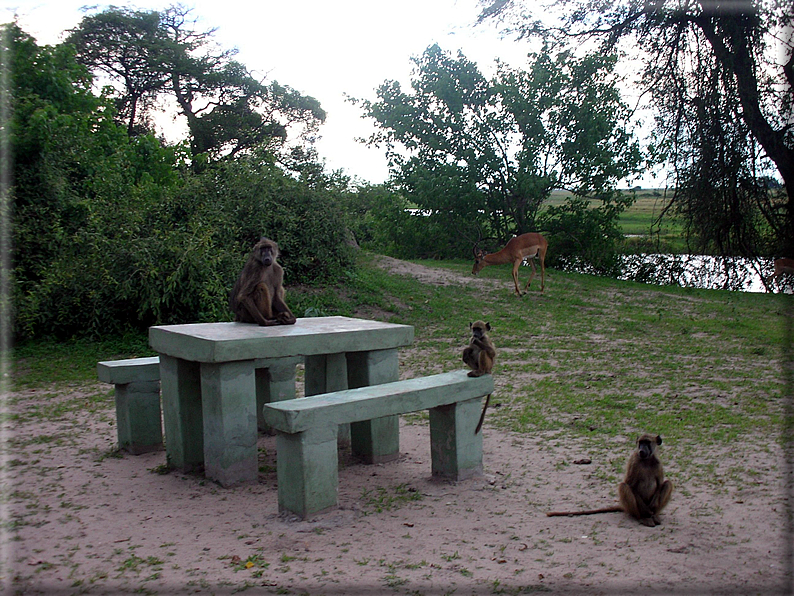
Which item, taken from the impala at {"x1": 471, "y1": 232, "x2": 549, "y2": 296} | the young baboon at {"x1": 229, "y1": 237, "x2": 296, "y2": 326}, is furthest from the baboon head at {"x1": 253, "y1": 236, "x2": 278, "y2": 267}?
the impala at {"x1": 471, "y1": 232, "x2": 549, "y2": 296}

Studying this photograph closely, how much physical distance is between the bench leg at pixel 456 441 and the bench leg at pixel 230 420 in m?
1.38

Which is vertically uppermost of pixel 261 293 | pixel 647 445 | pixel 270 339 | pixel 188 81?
pixel 188 81

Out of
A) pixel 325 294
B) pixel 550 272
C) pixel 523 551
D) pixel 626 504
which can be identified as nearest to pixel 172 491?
pixel 523 551

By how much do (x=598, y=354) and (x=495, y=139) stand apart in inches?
494

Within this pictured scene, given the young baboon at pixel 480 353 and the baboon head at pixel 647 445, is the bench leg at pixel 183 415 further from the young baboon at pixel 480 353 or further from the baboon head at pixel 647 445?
the baboon head at pixel 647 445

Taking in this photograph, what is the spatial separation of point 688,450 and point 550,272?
46.1 ft

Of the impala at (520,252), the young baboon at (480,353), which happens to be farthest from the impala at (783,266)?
the impala at (520,252)

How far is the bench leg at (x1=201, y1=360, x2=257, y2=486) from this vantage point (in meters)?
4.94

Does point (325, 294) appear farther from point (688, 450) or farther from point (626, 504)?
point (626, 504)

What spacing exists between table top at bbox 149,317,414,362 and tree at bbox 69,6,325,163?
1866 centimetres

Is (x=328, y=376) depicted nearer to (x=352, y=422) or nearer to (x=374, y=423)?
(x=374, y=423)

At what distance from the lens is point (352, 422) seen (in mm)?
4664

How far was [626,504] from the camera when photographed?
13.9 ft

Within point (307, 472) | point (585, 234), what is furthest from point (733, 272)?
point (585, 234)
